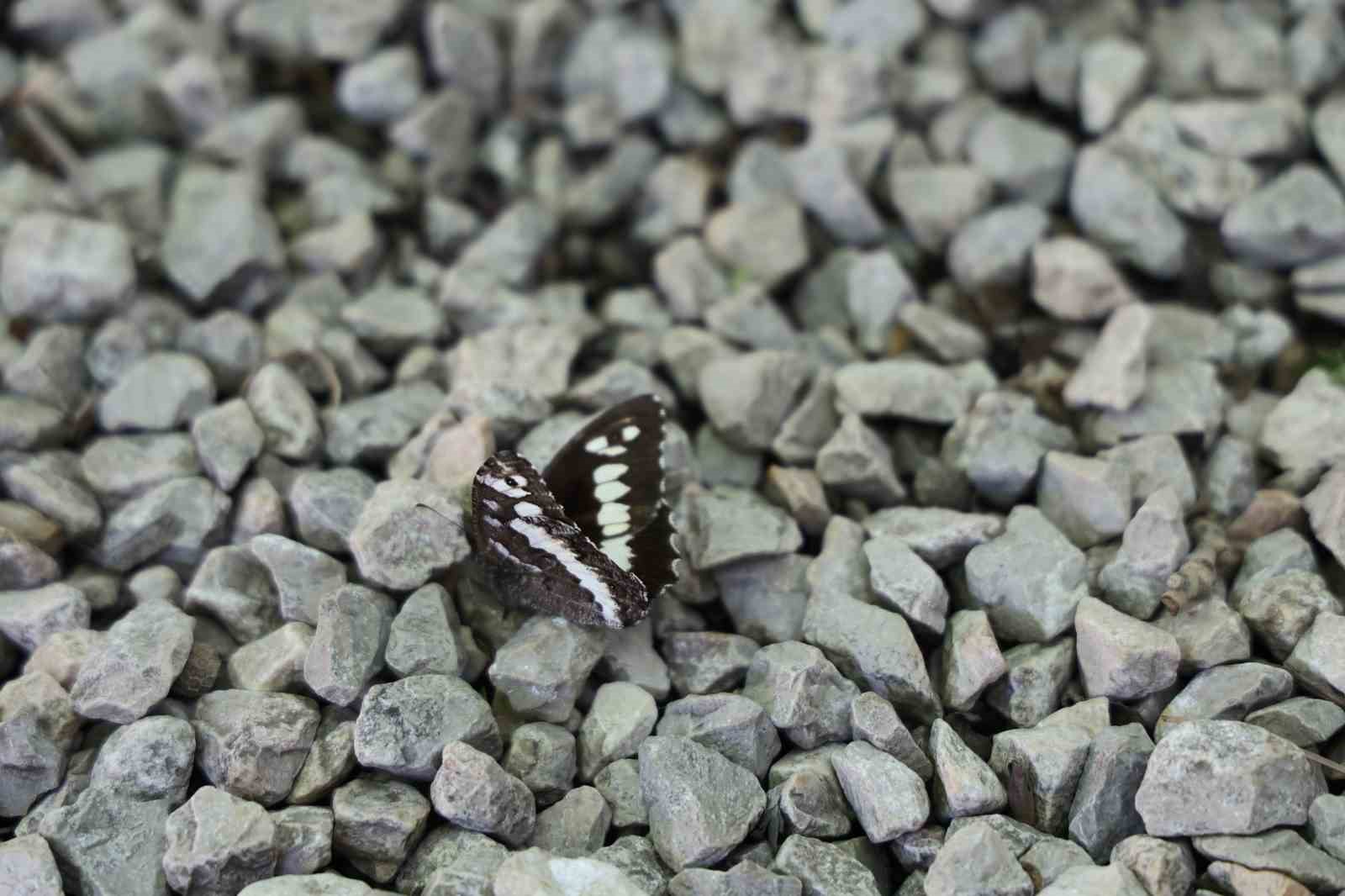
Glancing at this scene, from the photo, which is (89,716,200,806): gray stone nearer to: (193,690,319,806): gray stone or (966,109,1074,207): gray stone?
(193,690,319,806): gray stone

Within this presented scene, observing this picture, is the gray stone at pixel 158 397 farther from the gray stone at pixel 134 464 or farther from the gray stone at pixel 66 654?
the gray stone at pixel 66 654

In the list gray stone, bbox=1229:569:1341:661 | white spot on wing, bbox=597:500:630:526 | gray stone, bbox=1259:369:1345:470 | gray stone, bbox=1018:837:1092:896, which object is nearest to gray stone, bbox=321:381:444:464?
white spot on wing, bbox=597:500:630:526

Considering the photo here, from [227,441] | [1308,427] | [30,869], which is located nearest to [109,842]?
[30,869]

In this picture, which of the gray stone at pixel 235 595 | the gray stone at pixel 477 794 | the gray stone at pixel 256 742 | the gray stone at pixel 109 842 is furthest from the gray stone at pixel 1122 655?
the gray stone at pixel 109 842

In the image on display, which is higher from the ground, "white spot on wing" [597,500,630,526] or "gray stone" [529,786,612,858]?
"white spot on wing" [597,500,630,526]

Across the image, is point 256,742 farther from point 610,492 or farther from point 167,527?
point 610,492

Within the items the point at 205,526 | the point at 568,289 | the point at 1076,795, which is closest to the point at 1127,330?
the point at 1076,795
